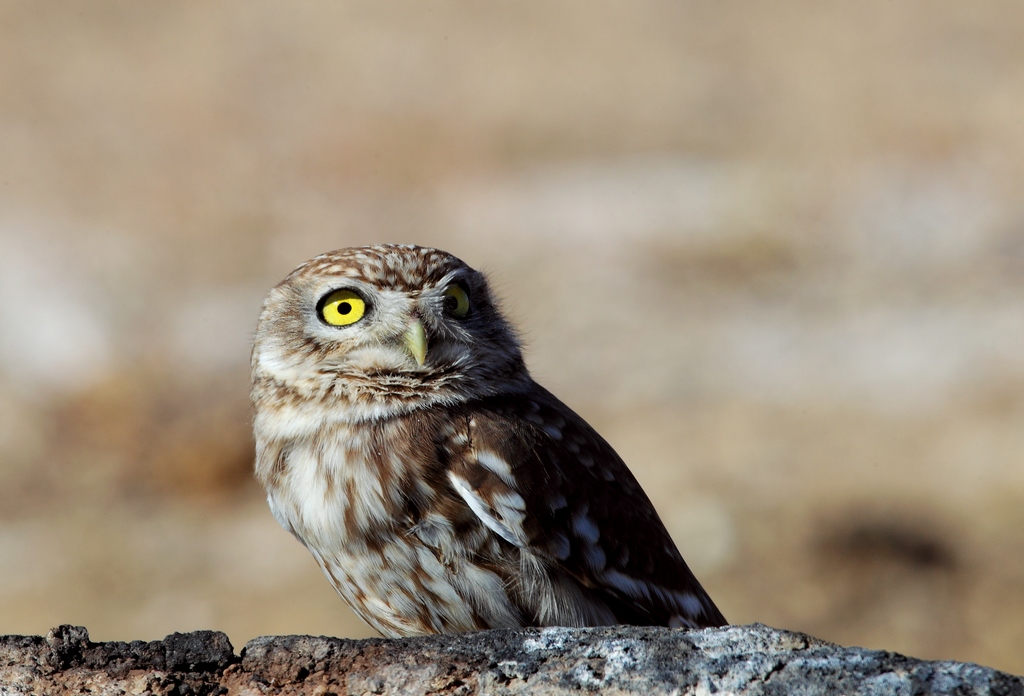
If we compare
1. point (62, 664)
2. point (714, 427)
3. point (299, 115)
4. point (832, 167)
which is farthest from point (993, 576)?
point (299, 115)

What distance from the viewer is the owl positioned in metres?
3.10

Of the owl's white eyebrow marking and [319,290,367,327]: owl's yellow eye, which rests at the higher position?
[319,290,367,327]: owl's yellow eye

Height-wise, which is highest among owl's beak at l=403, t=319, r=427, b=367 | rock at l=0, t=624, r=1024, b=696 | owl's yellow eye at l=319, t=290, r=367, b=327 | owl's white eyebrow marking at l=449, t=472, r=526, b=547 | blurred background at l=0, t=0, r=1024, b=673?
blurred background at l=0, t=0, r=1024, b=673

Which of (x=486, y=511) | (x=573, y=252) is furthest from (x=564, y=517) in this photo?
(x=573, y=252)

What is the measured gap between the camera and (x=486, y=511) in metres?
3.07

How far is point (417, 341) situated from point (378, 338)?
0.52 feet

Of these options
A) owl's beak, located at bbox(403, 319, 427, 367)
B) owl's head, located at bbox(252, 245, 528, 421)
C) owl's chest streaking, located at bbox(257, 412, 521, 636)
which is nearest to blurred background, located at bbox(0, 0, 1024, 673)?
owl's head, located at bbox(252, 245, 528, 421)

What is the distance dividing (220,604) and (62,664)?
798cm

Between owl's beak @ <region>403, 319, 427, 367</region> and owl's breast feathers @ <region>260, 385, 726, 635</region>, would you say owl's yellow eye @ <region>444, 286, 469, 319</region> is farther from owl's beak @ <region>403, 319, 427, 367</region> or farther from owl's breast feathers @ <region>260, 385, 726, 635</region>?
owl's breast feathers @ <region>260, 385, 726, 635</region>

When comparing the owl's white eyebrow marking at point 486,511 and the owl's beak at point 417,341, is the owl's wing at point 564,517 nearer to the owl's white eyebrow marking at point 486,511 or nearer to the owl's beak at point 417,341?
the owl's white eyebrow marking at point 486,511

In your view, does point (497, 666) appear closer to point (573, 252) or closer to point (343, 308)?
point (343, 308)

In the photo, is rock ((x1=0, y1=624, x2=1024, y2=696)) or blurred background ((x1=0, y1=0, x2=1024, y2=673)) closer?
rock ((x1=0, y1=624, x2=1024, y2=696))

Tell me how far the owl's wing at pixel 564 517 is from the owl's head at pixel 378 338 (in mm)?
168

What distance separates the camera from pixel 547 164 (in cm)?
1287
